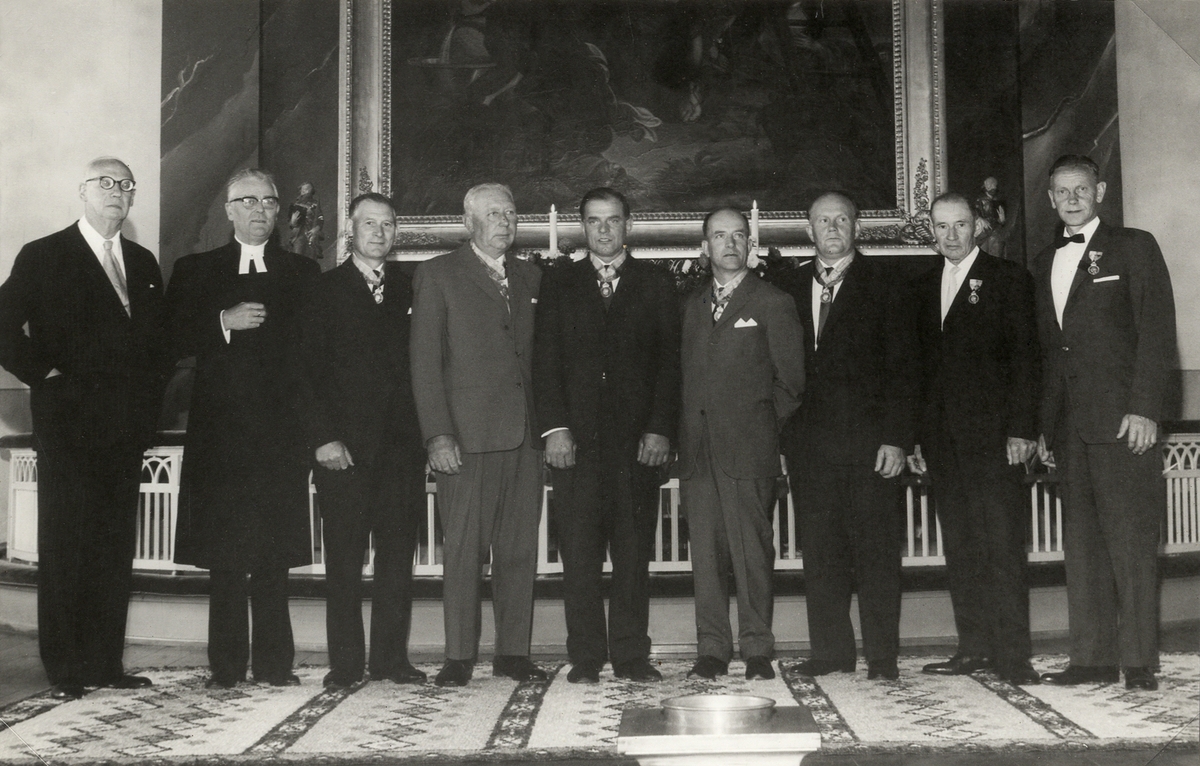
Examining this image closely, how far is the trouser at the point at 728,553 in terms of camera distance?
11.2 ft

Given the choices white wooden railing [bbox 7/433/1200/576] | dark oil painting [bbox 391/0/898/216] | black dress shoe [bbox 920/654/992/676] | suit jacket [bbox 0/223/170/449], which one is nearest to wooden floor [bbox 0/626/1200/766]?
white wooden railing [bbox 7/433/1200/576]

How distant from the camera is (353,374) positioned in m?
3.45

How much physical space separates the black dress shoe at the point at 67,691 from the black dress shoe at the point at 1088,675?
292 centimetres

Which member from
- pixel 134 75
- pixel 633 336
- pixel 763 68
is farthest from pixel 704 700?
pixel 134 75

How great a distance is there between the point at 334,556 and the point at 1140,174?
4879 millimetres

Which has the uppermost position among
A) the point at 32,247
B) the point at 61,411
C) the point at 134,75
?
the point at 134,75

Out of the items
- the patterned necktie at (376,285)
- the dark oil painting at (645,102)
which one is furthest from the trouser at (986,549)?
the dark oil painting at (645,102)

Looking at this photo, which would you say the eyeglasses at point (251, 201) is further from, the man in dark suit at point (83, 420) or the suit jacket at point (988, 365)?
the suit jacket at point (988, 365)

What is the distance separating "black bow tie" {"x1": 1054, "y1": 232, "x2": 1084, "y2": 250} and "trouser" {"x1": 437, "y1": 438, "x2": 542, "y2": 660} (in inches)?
70.4

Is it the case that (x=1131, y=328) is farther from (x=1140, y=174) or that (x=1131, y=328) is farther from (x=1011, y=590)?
(x=1140, y=174)

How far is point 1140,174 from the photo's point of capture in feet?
19.6

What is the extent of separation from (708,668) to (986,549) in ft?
3.12

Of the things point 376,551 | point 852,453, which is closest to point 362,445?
point 376,551

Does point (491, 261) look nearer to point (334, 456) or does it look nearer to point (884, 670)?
point (334, 456)
